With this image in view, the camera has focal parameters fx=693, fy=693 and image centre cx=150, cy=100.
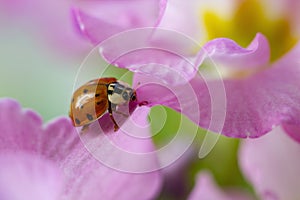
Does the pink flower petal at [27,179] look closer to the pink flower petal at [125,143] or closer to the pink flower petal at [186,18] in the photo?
the pink flower petal at [125,143]

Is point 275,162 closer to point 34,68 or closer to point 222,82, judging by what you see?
point 222,82

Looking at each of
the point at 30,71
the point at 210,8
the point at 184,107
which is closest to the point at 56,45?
the point at 30,71

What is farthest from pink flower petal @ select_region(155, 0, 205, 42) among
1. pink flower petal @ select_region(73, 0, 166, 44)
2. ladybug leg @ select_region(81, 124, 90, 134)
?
ladybug leg @ select_region(81, 124, 90, 134)

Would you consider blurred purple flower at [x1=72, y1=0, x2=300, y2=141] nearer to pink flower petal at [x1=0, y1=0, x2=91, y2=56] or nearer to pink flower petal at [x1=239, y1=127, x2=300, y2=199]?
pink flower petal at [x1=239, y1=127, x2=300, y2=199]

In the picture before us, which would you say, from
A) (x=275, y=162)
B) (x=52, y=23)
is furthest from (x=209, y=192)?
(x=52, y=23)

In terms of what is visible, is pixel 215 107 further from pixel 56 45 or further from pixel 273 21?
pixel 56 45

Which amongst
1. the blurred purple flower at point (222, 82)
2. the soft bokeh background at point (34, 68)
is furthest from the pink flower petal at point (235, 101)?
the soft bokeh background at point (34, 68)
